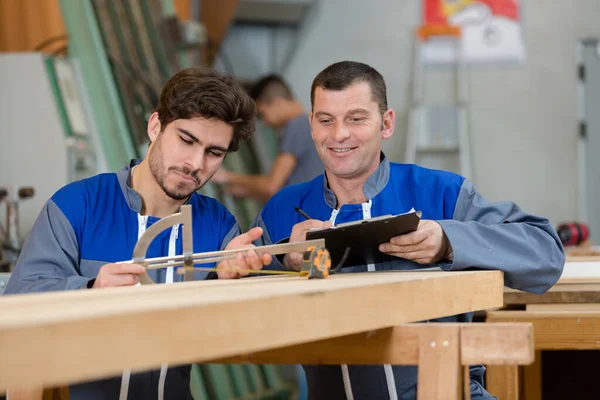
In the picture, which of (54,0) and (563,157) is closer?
(54,0)

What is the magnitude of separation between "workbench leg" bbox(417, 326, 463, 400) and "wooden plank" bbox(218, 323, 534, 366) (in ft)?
0.04

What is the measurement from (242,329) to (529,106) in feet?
16.2

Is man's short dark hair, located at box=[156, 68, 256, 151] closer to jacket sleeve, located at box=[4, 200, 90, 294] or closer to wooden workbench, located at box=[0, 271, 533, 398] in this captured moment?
jacket sleeve, located at box=[4, 200, 90, 294]

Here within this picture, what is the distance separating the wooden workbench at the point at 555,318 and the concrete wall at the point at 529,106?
313cm

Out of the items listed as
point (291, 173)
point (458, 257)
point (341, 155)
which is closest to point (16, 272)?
point (341, 155)

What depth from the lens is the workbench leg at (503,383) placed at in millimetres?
1928

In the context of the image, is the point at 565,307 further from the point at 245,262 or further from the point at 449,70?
the point at 449,70

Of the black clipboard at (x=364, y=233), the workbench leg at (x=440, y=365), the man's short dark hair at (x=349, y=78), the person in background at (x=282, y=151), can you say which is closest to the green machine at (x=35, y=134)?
the person in background at (x=282, y=151)

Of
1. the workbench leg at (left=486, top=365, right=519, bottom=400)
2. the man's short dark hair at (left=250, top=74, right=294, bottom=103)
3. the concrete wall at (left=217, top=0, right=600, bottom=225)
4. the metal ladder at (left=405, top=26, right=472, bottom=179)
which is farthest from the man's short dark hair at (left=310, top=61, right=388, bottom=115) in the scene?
the concrete wall at (left=217, top=0, right=600, bottom=225)

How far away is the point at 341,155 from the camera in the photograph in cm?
188

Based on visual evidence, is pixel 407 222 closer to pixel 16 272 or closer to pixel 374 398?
pixel 374 398

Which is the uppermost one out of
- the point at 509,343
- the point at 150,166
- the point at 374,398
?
the point at 150,166

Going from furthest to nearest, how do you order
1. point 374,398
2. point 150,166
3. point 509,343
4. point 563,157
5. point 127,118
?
point 563,157
point 127,118
point 150,166
point 374,398
point 509,343

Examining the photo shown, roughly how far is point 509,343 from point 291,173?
2962 millimetres
